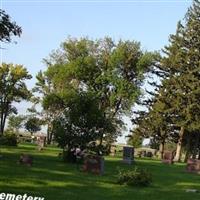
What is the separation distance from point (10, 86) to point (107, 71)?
17228 millimetres

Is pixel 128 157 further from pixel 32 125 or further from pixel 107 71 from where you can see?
pixel 32 125

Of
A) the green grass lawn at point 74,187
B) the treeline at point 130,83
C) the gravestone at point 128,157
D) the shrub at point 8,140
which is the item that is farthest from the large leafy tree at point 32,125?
the green grass lawn at point 74,187

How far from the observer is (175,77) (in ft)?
236

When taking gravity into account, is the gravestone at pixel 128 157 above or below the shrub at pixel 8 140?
below

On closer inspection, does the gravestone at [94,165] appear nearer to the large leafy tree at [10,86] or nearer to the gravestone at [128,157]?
the gravestone at [128,157]

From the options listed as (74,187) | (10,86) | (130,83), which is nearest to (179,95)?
(130,83)

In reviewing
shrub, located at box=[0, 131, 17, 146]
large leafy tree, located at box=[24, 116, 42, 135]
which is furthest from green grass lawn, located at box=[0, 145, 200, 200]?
large leafy tree, located at box=[24, 116, 42, 135]

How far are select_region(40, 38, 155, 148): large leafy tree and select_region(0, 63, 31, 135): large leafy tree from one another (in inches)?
251

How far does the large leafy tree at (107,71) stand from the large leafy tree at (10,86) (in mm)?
6378

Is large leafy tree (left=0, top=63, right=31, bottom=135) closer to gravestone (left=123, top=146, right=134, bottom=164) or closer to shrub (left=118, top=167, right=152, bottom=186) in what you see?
gravestone (left=123, top=146, right=134, bottom=164)

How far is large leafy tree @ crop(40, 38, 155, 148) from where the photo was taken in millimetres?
83625

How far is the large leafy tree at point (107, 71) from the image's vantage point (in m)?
83.6

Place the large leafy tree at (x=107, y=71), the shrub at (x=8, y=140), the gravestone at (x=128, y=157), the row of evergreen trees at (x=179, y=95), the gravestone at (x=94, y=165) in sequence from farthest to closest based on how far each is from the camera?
the large leafy tree at (x=107, y=71) → the row of evergreen trees at (x=179, y=95) → the shrub at (x=8, y=140) → the gravestone at (x=128, y=157) → the gravestone at (x=94, y=165)

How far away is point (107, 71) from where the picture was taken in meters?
85.2
